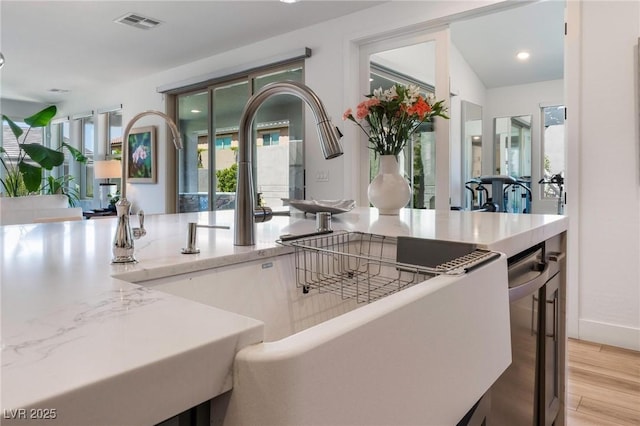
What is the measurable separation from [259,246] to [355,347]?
→ 59cm

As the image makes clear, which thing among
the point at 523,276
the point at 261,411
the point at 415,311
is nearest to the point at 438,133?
the point at 523,276

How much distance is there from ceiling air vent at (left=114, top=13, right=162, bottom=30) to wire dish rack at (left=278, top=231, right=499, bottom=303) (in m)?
3.72

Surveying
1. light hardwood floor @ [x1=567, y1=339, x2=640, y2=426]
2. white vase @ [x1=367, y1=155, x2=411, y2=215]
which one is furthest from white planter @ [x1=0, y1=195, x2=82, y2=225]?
light hardwood floor @ [x1=567, y1=339, x2=640, y2=426]

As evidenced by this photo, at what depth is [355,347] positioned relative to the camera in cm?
46

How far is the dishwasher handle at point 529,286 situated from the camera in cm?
109

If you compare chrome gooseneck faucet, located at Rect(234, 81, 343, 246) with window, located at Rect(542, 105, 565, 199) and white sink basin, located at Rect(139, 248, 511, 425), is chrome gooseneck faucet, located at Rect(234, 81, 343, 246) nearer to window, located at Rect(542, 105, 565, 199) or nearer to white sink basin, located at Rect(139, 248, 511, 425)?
white sink basin, located at Rect(139, 248, 511, 425)

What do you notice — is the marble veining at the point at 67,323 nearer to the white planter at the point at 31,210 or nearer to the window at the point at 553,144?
the white planter at the point at 31,210

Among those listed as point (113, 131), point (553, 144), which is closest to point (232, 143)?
point (113, 131)

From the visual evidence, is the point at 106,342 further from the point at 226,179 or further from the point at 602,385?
the point at 226,179

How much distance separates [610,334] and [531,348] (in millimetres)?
1955

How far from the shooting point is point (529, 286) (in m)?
1.18

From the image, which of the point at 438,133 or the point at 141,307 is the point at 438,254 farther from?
the point at 438,133

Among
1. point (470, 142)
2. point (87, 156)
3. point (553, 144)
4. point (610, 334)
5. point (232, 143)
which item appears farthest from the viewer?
point (87, 156)

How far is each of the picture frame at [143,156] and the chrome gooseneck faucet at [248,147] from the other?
531cm
